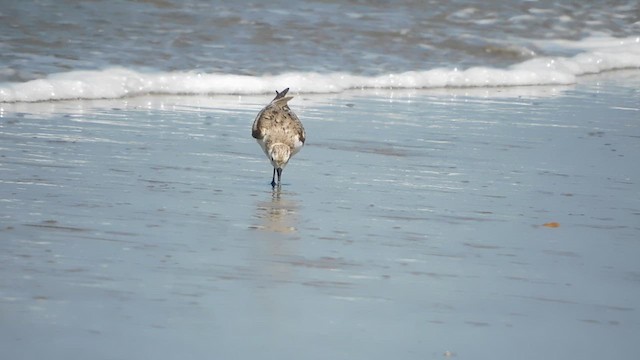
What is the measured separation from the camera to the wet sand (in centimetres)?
466

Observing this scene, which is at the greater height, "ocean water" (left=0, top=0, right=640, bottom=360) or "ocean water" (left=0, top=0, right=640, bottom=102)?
"ocean water" (left=0, top=0, right=640, bottom=102)

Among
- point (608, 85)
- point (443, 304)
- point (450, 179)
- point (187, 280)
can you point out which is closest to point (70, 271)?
point (187, 280)

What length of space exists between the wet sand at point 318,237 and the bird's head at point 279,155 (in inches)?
6.9

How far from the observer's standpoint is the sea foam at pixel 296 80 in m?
10.8

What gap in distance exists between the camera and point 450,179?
7.94 m

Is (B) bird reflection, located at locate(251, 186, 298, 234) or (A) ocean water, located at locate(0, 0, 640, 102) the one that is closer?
(B) bird reflection, located at locate(251, 186, 298, 234)

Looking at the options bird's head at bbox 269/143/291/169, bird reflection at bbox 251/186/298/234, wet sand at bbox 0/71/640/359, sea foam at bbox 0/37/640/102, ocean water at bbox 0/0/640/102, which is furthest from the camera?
ocean water at bbox 0/0/640/102

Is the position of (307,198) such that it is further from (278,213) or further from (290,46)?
(290,46)

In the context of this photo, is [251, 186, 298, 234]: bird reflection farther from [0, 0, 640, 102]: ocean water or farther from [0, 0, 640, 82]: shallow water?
[0, 0, 640, 82]: shallow water

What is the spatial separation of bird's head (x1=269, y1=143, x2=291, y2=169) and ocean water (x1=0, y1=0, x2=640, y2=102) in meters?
3.41

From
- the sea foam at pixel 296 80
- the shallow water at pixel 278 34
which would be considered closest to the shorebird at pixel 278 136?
the sea foam at pixel 296 80

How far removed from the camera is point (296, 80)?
1234 centimetres

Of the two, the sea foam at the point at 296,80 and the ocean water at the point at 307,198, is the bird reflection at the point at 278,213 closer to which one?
the ocean water at the point at 307,198

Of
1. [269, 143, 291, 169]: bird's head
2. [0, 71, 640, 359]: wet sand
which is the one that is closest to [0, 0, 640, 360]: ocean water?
[0, 71, 640, 359]: wet sand
